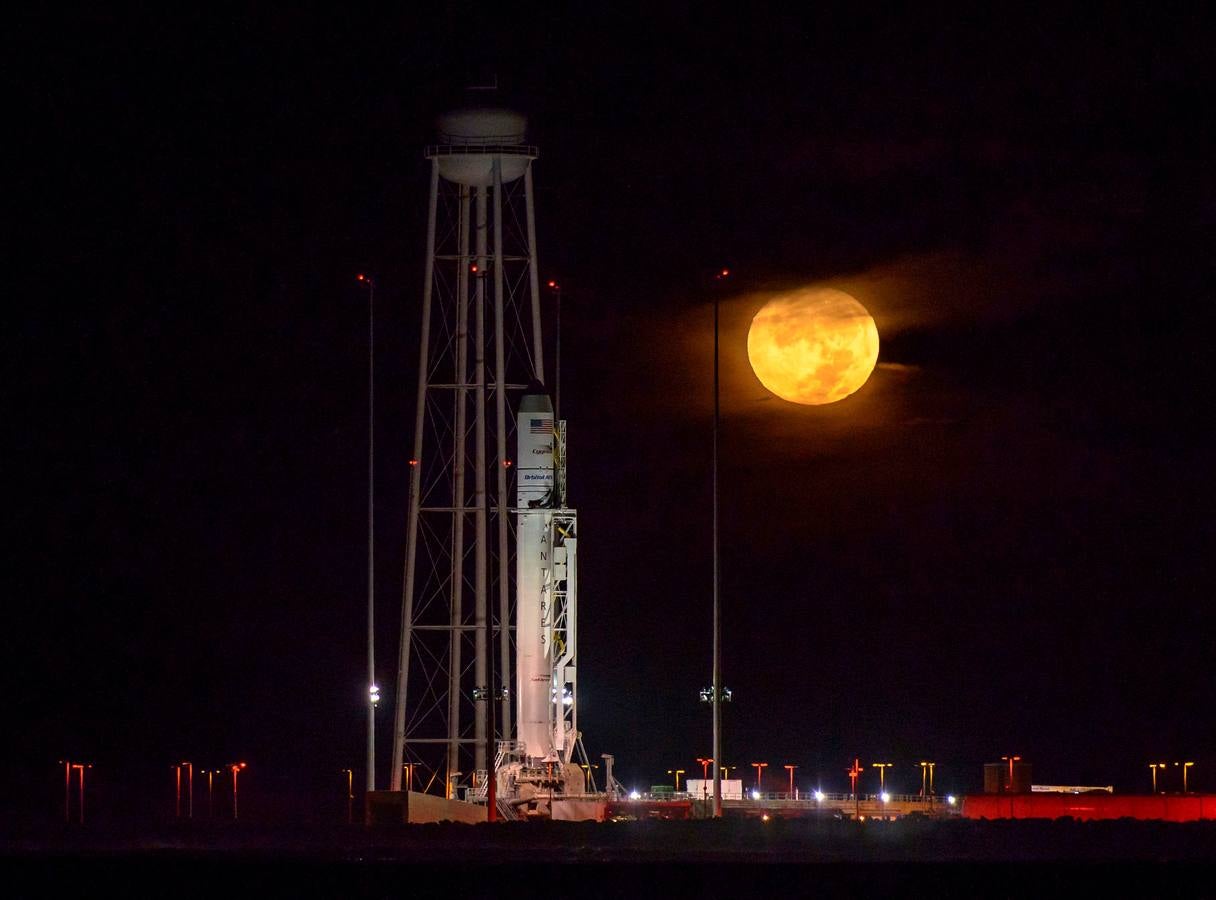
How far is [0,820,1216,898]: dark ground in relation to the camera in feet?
122

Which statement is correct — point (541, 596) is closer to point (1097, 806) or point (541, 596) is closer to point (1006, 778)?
point (1097, 806)

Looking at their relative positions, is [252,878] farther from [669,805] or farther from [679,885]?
[669,805]

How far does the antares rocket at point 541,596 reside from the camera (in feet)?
235

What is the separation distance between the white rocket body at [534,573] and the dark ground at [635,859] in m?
19.1

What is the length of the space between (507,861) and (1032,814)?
120ft

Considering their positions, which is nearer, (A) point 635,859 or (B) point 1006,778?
(A) point 635,859

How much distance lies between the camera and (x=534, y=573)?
237ft

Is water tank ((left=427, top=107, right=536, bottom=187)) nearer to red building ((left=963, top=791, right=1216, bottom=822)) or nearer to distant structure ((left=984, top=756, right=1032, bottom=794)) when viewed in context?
red building ((left=963, top=791, right=1216, bottom=822))

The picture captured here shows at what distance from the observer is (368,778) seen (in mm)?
67750

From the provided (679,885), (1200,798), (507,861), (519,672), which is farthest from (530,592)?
(679,885)

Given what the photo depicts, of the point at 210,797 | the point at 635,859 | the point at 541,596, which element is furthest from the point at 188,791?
the point at 635,859

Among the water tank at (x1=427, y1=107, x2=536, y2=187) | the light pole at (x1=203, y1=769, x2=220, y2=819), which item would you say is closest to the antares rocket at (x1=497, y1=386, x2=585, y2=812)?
the water tank at (x1=427, y1=107, x2=536, y2=187)

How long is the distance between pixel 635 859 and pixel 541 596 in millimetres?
29272

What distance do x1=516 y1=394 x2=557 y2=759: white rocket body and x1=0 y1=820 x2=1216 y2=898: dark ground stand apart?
1910 centimetres
